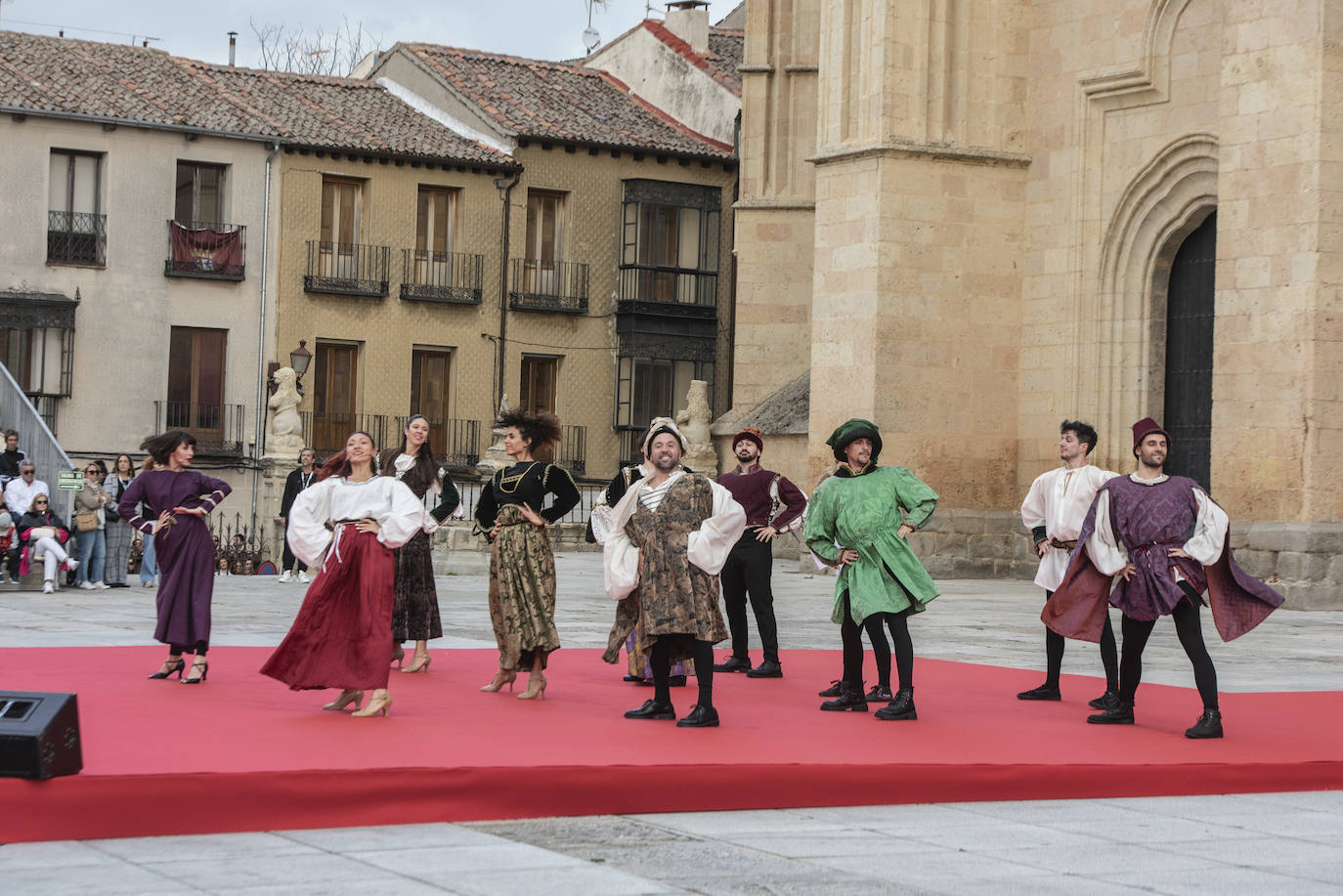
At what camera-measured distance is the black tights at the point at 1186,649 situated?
9.09 m

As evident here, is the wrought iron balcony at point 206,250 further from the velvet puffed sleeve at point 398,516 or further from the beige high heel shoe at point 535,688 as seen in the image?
the velvet puffed sleeve at point 398,516

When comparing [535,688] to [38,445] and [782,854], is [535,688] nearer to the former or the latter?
[782,854]

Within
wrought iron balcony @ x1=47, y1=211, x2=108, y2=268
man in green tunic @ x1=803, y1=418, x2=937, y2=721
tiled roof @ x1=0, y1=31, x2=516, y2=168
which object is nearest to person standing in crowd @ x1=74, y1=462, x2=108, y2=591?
man in green tunic @ x1=803, y1=418, x2=937, y2=721

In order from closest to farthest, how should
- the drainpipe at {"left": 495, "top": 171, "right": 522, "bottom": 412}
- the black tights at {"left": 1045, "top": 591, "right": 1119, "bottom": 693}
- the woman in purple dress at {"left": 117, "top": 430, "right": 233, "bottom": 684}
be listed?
1. the black tights at {"left": 1045, "top": 591, "right": 1119, "bottom": 693}
2. the woman in purple dress at {"left": 117, "top": 430, "right": 233, "bottom": 684}
3. the drainpipe at {"left": 495, "top": 171, "right": 522, "bottom": 412}

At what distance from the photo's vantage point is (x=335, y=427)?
34.7 meters

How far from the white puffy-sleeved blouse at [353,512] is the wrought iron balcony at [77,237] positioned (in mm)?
25092

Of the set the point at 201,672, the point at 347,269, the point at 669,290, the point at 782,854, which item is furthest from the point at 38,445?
the point at 669,290

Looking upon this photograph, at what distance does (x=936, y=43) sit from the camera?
73.0ft

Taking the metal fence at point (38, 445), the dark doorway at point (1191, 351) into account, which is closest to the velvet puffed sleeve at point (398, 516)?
the metal fence at point (38, 445)

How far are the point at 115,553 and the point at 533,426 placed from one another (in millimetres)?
10479

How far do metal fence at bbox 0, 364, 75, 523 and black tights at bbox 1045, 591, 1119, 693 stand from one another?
12166mm

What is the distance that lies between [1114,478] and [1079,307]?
12.9 meters

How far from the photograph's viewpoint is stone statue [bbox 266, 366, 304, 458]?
28.6 meters

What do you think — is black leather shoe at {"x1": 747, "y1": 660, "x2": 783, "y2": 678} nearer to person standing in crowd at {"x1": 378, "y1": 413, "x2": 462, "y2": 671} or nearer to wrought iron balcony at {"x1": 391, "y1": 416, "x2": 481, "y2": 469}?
person standing in crowd at {"x1": 378, "y1": 413, "x2": 462, "y2": 671}
